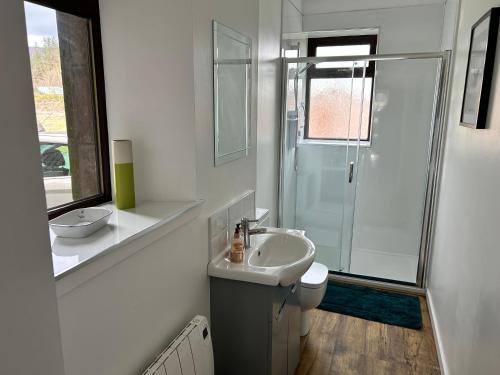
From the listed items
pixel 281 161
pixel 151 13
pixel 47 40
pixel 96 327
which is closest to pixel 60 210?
pixel 96 327

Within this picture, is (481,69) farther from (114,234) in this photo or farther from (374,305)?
(374,305)

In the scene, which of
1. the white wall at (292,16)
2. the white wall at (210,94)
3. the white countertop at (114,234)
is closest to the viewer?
the white countertop at (114,234)

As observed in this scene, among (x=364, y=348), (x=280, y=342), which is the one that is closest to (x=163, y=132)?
(x=280, y=342)

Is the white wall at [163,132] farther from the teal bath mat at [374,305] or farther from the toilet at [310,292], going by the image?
the teal bath mat at [374,305]

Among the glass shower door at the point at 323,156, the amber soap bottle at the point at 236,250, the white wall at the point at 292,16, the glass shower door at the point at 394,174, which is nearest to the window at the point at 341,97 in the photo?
the glass shower door at the point at 323,156

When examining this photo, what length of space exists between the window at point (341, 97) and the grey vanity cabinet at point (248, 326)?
2030mm

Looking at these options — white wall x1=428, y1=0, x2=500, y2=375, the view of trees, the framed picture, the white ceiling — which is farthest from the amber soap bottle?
the white ceiling

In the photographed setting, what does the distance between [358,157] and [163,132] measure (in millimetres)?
2416

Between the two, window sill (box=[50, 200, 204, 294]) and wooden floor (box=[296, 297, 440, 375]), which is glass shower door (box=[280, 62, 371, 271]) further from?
window sill (box=[50, 200, 204, 294])

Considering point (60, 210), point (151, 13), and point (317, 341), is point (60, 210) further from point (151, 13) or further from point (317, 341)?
point (317, 341)

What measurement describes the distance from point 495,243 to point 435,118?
177cm

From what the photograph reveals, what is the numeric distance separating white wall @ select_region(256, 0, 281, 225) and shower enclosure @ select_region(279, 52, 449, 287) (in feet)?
0.39

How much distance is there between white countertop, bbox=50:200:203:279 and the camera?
1.02 metres

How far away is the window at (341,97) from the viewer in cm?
342
